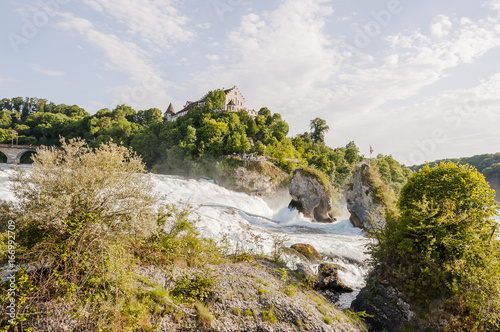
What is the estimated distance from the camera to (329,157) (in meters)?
56.5

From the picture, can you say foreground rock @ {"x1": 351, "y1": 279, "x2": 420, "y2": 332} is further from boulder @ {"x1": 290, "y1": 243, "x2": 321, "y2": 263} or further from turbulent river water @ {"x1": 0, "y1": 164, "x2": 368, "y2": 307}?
boulder @ {"x1": 290, "y1": 243, "x2": 321, "y2": 263}

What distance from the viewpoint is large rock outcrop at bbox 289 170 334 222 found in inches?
1105

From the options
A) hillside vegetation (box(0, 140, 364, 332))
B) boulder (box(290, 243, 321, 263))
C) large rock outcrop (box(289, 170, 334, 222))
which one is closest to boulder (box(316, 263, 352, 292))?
boulder (box(290, 243, 321, 263))

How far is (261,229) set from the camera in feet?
56.4

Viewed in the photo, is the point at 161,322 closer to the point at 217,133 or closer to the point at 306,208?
the point at 306,208

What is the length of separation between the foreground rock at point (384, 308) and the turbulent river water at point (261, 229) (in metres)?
0.80

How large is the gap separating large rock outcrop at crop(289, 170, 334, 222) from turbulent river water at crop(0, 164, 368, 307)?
1.13 m

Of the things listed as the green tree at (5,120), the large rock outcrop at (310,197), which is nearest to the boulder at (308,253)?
the large rock outcrop at (310,197)

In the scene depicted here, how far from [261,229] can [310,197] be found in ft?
40.4

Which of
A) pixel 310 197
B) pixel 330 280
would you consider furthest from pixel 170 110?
pixel 330 280

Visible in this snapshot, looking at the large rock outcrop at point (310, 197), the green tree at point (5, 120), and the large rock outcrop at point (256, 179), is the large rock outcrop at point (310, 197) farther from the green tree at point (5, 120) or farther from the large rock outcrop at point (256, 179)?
the green tree at point (5, 120)

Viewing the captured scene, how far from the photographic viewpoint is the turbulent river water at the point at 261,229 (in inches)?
475

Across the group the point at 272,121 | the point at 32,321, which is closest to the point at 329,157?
the point at 272,121

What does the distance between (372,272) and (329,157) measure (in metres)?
49.3
